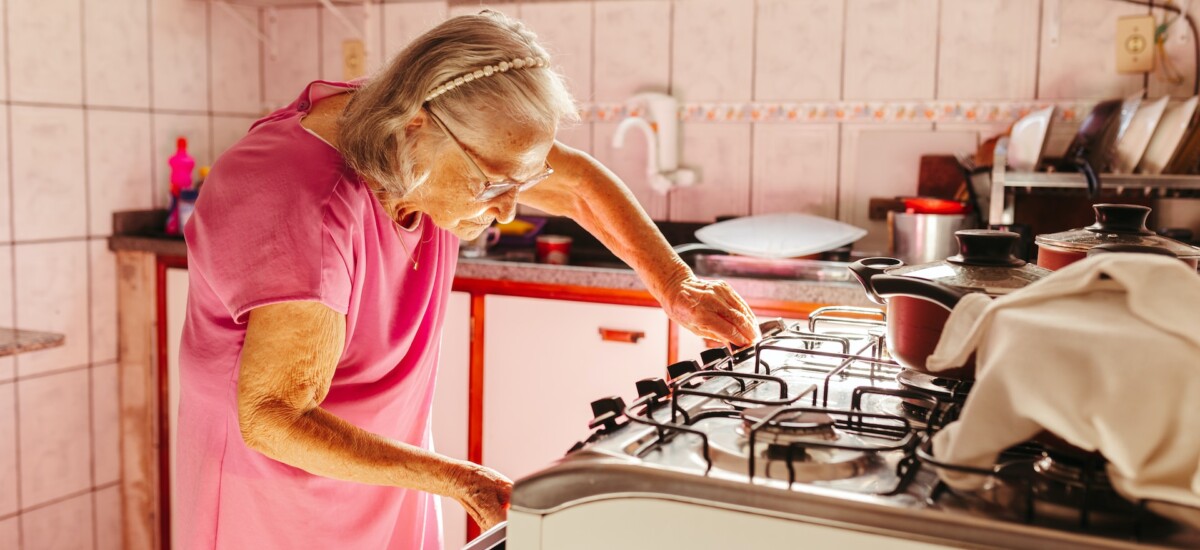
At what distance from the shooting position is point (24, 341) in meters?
1.88

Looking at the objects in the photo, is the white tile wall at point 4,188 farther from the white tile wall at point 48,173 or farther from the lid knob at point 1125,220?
the lid knob at point 1125,220

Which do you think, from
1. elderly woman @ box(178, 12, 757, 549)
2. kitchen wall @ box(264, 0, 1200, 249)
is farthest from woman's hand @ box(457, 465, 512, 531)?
kitchen wall @ box(264, 0, 1200, 249)

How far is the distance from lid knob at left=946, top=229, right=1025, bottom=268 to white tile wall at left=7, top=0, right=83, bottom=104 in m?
2.30

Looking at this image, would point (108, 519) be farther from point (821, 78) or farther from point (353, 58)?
point (821, 78)

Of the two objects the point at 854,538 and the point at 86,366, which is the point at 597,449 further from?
the point at 86,366

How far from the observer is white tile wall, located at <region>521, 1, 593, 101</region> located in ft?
8.52

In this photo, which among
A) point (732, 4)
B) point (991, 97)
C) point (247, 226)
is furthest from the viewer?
point (732, 4)

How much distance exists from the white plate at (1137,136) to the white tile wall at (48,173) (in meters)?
2.40

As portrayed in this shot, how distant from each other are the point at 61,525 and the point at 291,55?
1455 millimetres

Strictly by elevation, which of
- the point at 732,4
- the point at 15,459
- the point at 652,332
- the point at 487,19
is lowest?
the point at 15,459

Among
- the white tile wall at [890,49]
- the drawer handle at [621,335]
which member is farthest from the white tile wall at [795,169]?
the drawer handle at [621,335]

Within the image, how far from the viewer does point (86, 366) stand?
8.20 ft

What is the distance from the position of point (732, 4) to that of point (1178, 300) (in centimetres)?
200

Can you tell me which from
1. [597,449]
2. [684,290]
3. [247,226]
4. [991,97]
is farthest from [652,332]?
[597,449]
